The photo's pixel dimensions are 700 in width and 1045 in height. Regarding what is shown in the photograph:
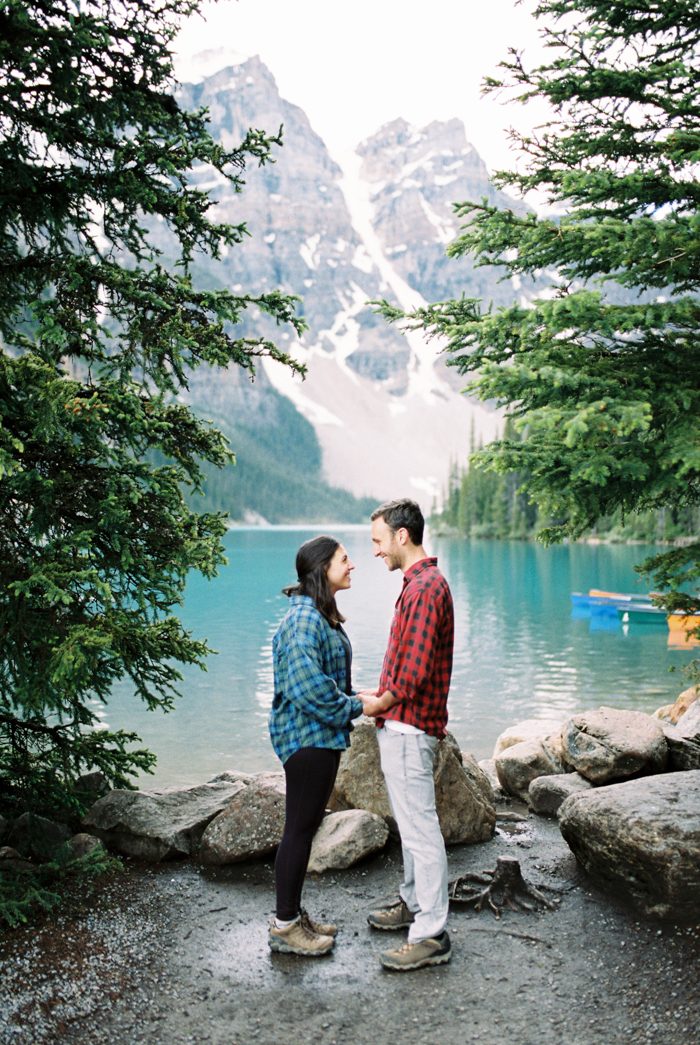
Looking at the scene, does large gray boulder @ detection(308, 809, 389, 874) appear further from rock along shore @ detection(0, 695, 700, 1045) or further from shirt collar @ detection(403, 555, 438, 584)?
shirt collar @ detection(403, 555, 438, 584)

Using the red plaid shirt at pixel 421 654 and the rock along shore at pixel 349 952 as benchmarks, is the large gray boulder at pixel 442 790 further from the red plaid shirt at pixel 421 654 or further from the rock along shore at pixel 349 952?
the red plaid shirt at pixel 421 654

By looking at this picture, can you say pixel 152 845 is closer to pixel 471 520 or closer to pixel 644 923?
pixel 644 923

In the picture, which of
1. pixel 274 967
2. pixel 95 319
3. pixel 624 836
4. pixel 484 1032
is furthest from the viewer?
pixel 95 319

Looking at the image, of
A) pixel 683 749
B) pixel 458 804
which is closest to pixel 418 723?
pixel 458 804

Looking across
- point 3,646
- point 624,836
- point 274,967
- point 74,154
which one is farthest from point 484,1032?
point 74,154

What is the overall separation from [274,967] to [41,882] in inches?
71.0

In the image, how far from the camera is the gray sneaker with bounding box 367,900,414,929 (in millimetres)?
5051

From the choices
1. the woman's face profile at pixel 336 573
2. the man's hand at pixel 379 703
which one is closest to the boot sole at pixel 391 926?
the man's hand at pixel 379 703

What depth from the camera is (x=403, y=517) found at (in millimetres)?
4688

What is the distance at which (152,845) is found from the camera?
6262mm

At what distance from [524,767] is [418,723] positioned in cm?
513

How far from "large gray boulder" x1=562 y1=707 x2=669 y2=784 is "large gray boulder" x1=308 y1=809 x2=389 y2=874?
2579mm

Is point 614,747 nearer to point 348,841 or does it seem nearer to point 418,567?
point 348,841

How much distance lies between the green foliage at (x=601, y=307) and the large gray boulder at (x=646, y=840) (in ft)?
4.65
